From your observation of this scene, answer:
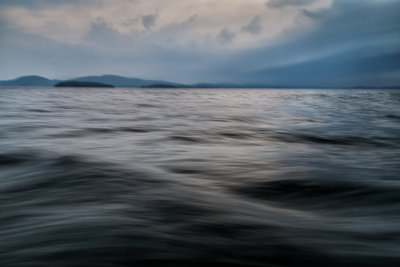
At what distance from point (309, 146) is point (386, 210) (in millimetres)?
3660

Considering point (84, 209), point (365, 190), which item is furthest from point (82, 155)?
point (365, 190)

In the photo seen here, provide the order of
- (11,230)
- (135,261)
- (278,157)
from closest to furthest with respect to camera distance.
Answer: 1. (135,261)
2. (11,230)
3. (278,157)

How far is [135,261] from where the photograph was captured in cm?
151

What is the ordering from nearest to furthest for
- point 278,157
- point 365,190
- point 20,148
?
point 365,190, point 278,157, point 20,148

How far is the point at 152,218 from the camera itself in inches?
83.5

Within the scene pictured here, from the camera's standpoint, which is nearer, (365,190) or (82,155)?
(365,190)

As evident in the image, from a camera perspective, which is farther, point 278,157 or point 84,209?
point 278,157

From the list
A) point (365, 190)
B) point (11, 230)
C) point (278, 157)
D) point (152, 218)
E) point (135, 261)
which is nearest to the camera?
point (135, 261)

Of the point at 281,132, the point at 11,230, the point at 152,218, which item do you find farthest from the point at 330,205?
the point at 281,132

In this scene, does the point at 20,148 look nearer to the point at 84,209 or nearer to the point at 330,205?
the point at 84,209

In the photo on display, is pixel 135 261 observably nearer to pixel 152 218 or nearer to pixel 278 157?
pixel 152 218

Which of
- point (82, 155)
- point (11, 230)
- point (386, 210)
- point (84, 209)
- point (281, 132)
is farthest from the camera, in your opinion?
point (281, 132)

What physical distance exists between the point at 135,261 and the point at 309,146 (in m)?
5.33

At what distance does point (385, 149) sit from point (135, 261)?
624 centimetres
